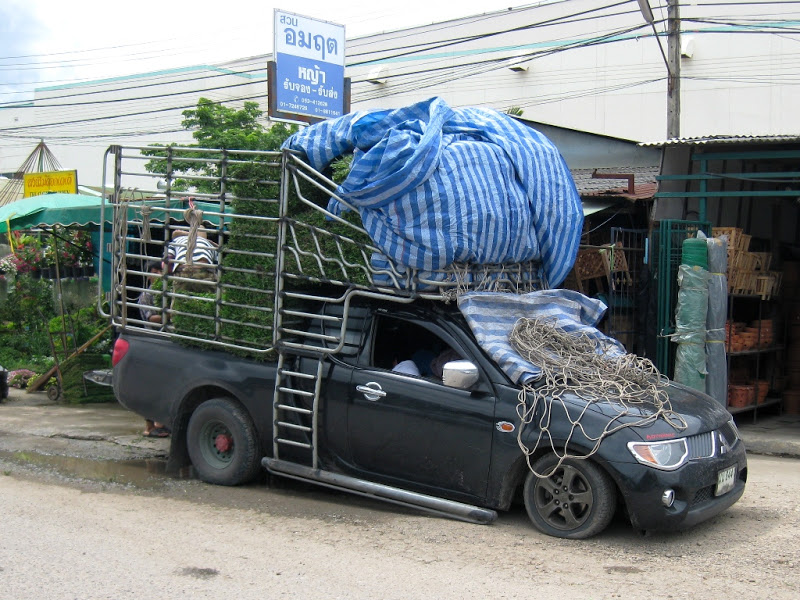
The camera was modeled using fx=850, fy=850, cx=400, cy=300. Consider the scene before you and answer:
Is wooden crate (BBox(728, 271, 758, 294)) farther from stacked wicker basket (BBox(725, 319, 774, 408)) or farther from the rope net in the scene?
the rope net

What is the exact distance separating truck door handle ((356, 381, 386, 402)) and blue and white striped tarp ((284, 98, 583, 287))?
3.10 feet

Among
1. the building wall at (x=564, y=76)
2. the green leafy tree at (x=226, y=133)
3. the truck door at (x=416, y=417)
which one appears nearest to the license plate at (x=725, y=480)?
the truck door at (x=416, y=417)

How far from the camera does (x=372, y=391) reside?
6.34m

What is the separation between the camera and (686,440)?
561 cm

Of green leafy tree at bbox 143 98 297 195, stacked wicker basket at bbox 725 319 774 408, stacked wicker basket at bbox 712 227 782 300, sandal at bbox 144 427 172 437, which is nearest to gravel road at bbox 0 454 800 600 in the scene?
sandal at bbox 144 427 172 437

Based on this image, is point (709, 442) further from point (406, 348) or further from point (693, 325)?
point (693, 325)

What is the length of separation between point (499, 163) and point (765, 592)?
357cm

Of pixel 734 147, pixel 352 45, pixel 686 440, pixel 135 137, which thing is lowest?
pixel 686 440

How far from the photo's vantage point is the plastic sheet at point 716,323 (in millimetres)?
9242

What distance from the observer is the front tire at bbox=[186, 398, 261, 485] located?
7.02 meters

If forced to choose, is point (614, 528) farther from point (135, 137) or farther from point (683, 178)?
point (135, 137)

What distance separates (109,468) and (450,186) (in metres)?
4.30

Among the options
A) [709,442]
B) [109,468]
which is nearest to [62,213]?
[109,468]

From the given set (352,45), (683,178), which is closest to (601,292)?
(683,178)
